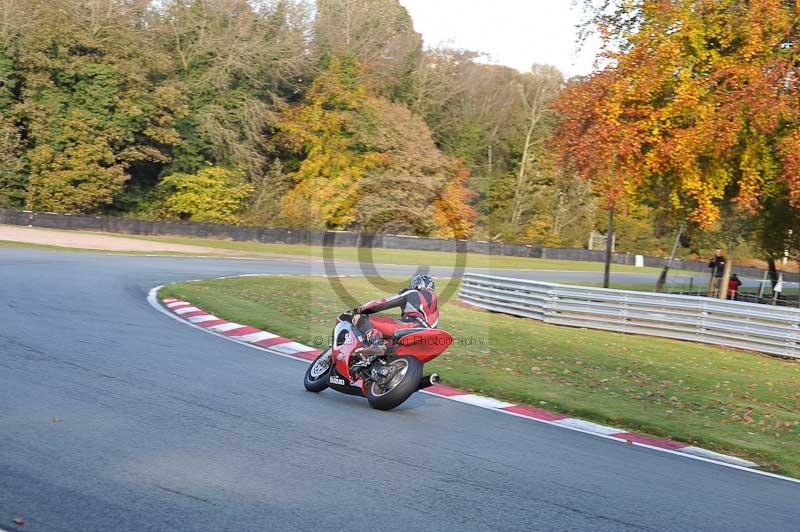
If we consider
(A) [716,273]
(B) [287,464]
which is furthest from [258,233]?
(B) [287,464]

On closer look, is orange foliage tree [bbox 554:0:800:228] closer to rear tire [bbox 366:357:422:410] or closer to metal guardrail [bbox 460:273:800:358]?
metal guardrail [bbox 460:273:800:358]

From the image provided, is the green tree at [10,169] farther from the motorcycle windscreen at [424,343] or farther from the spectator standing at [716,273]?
the motorcycle windscreen at [424,343]

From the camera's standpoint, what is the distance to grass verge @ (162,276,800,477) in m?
10.3

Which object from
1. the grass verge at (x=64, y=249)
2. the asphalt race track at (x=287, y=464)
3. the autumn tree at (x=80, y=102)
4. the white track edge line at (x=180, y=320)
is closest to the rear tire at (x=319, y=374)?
the asphalt race track at (x=287, y=464)

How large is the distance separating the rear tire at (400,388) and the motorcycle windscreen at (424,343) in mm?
81

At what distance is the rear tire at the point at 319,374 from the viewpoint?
9891 millimetres

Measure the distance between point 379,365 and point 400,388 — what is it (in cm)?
42

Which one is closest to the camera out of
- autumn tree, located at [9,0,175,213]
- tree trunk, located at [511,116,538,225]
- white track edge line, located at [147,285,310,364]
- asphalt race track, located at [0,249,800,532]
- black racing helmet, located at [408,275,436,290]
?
asphalt race track, located at [0,249,800,532]

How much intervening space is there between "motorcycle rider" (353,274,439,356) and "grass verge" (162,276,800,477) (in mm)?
2565

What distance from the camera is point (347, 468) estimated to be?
672cm

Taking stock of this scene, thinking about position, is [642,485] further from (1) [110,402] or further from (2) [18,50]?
(2) [18,50]

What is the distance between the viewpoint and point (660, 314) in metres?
19.0

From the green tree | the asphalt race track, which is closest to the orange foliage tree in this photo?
the asphalt race track

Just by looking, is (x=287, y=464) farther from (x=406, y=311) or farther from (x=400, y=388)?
(x=406, y=311)
